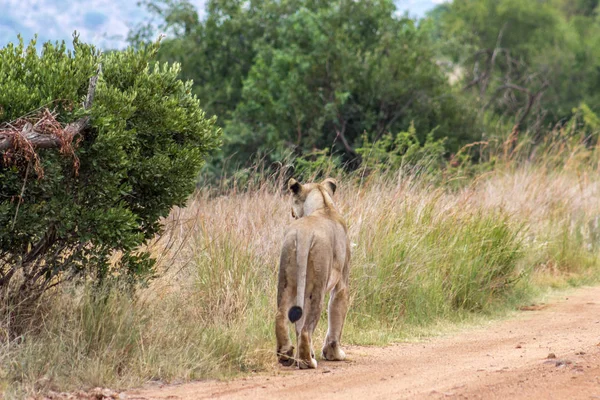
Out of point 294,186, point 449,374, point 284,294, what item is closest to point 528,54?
point 294,186

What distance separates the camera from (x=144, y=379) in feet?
22.7

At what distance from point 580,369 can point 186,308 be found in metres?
3.52

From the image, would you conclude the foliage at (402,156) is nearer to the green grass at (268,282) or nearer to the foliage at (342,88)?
the green grass at (268,282)

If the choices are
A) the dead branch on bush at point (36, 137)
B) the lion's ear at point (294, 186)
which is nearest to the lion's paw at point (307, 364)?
the lion's ear at point (294, 186)

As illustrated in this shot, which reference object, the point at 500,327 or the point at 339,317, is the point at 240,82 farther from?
the point at 339,317

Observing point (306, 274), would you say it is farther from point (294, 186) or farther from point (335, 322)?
point (294, 186)

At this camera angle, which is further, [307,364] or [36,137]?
[307,364]

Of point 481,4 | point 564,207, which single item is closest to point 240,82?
point 564,207

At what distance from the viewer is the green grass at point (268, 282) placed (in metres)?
7.08

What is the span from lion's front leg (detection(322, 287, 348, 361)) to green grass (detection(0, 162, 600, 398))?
519 millimetres

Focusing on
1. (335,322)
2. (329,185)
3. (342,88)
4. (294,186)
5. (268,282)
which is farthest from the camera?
(342,88)

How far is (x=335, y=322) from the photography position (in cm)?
778

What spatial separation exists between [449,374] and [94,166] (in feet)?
10.7

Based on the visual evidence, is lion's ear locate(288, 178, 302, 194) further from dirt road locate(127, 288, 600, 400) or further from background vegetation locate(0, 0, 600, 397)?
dirt road locate(127, 288, 600, 400)
